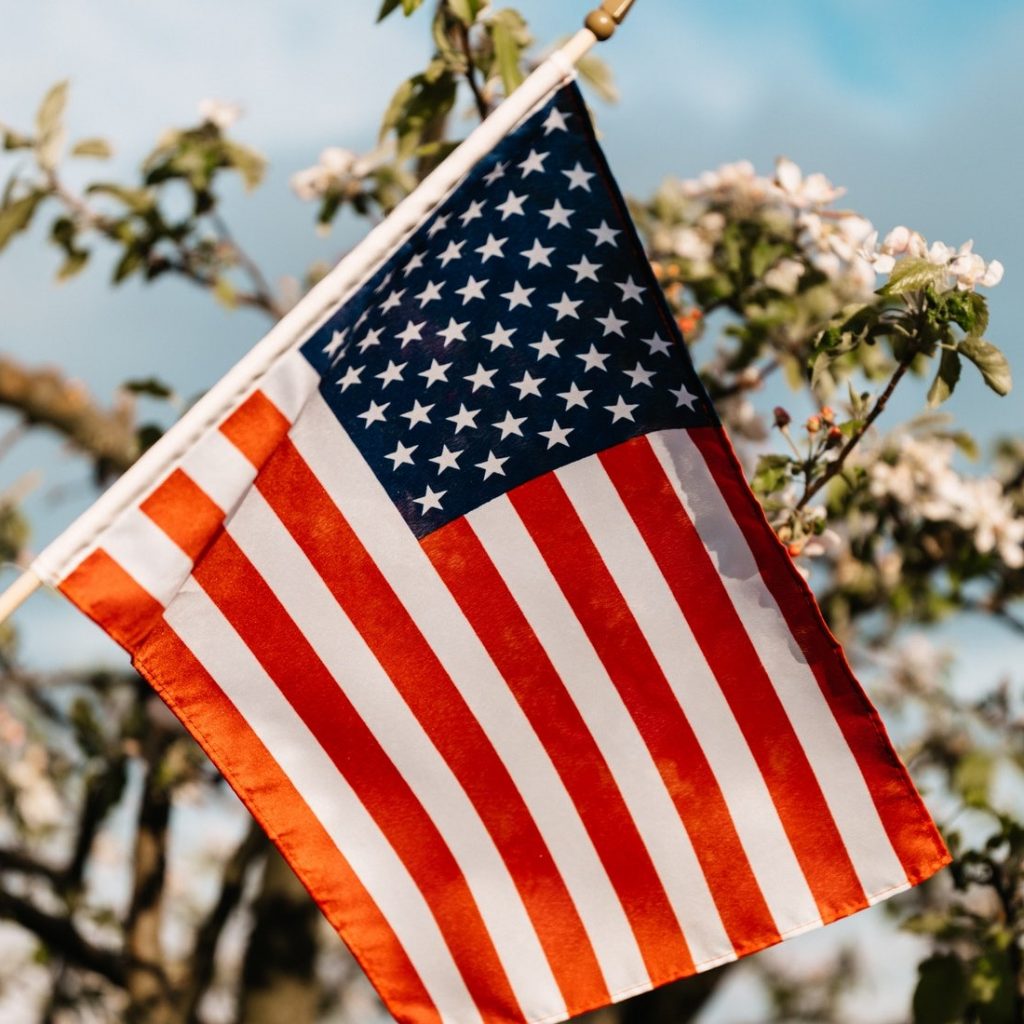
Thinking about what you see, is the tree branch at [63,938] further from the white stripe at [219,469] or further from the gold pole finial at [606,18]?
the gold pole finial at [606,18]

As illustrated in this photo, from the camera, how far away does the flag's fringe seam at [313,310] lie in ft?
7.25

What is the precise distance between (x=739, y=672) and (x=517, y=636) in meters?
0.49

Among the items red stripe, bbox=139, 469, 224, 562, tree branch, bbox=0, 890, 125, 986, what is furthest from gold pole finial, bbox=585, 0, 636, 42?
tree branch, bbox=0, 890, 125, 986

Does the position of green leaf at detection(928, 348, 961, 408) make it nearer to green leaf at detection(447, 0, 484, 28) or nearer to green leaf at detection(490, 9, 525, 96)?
green leaf at detection(490, 9, 525, 96)

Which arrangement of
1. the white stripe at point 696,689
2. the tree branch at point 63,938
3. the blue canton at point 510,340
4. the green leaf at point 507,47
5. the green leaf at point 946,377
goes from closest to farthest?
the blue canton at point 510,340 < the white stripe at point 696,689 < the green leaf at point 946,377 < the green leaf at point 507,47 < the tree branch at point 63,938

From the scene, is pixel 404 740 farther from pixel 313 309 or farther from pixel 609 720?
pixel 313 309

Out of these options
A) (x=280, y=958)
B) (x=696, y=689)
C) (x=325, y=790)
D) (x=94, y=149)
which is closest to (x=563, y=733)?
(x=696, y=689)

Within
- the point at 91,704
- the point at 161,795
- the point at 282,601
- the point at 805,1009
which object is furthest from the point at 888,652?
the point at 805,1009

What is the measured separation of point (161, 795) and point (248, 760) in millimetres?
4489

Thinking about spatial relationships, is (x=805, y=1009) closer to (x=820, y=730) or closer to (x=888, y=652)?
(x=888, y=652)

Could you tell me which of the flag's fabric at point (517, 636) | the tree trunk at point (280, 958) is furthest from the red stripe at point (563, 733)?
the tree trunk at point (280, 958)

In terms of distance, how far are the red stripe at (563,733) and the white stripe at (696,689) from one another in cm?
22

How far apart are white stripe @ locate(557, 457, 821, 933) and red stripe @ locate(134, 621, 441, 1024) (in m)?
0.82

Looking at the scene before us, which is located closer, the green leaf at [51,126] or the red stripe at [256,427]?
the red stripe at [256,427]
